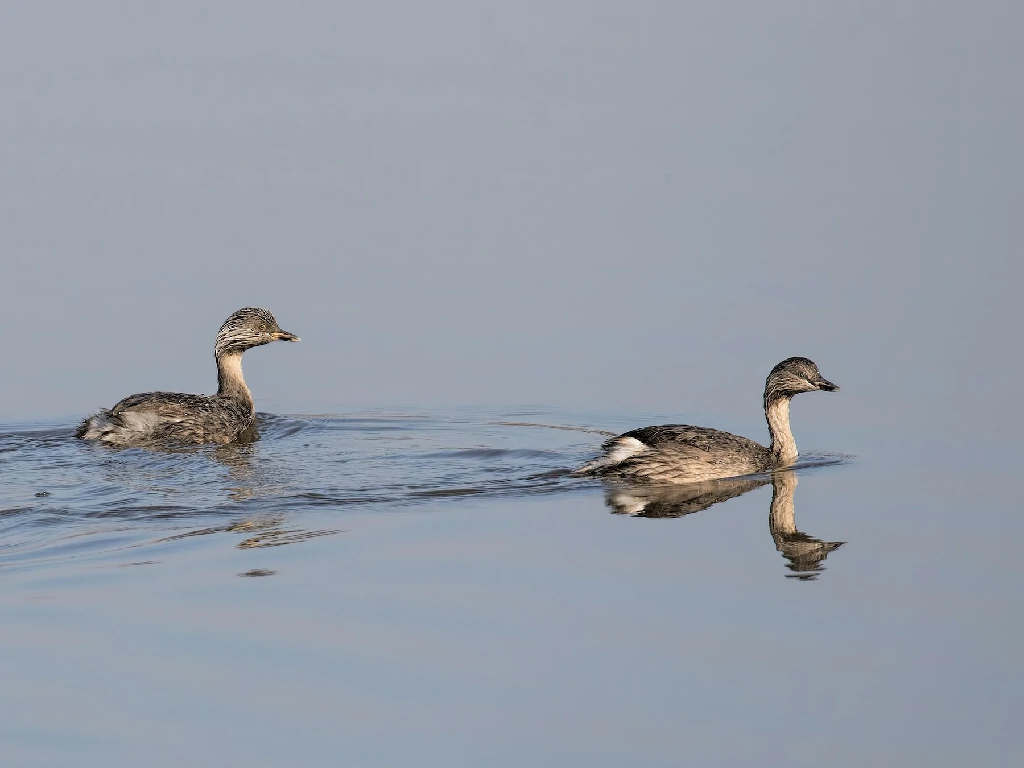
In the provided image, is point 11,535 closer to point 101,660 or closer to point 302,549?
point 302,549

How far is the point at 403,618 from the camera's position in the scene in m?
7.92

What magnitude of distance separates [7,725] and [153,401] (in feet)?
24.0

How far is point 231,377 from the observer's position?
51.2 ft

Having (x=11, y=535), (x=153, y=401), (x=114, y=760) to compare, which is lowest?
(x=114, y=760)

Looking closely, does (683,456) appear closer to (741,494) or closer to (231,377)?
(741,494)

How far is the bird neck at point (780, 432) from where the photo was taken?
12789 mm

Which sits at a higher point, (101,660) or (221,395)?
(221,395)

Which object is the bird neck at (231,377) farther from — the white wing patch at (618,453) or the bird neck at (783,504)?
the bird neck at (783,504)

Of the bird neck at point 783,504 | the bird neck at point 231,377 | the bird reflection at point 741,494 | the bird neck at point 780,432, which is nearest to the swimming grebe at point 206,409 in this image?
the bird neck at point 231,377

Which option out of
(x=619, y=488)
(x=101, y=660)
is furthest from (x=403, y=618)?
(x=619, y=488)

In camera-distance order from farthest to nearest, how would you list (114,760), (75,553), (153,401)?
1. (153,401)
2. (75,553)
3. (114,760)

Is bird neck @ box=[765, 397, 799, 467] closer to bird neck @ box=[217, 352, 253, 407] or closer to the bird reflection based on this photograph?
the bird reflection

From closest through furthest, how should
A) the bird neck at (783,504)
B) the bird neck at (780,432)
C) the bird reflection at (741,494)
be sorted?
the bird reflection at (741,494), the bird neck at (783,504), the bird neck at (780,432)

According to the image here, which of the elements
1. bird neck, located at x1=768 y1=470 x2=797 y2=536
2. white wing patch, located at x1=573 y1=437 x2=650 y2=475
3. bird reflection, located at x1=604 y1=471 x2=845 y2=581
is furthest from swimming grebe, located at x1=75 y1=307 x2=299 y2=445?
bird neck, located at x1=768 y1=470 x2=797 y2=536
